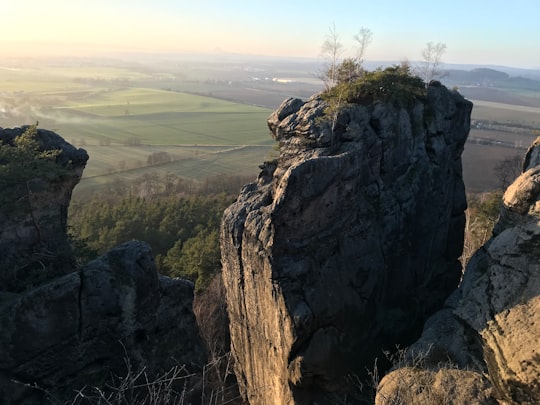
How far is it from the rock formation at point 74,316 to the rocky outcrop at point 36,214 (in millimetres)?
32

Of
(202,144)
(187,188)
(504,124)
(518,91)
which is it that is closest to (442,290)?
(187,188)

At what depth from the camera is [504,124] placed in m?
105

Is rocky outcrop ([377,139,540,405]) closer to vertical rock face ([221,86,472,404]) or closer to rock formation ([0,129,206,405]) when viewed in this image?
vertical rock face ([221,86,472,404])

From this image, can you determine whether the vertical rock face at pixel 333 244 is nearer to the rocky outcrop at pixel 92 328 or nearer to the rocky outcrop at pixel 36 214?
the rocky outcrop at pixel 92 328

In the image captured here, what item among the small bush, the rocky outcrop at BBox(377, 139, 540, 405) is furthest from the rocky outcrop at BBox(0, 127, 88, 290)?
the rocky outcrop at BBox(377, 139, 540, 405)

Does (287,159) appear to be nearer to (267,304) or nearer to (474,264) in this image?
(267,304)

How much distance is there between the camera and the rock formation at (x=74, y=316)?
448 inches

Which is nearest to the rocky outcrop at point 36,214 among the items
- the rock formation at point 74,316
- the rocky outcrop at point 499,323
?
the rock formation at point 74,316

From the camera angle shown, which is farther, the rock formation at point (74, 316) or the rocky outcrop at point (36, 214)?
the rocky outcrop at point (36, 214)

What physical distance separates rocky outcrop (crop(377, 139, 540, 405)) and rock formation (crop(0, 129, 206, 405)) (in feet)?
22.6

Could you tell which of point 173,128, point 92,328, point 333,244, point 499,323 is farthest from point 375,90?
point 173,128

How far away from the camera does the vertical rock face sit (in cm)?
1240

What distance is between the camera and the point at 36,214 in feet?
44.4

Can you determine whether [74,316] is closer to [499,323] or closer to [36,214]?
[36,214]
